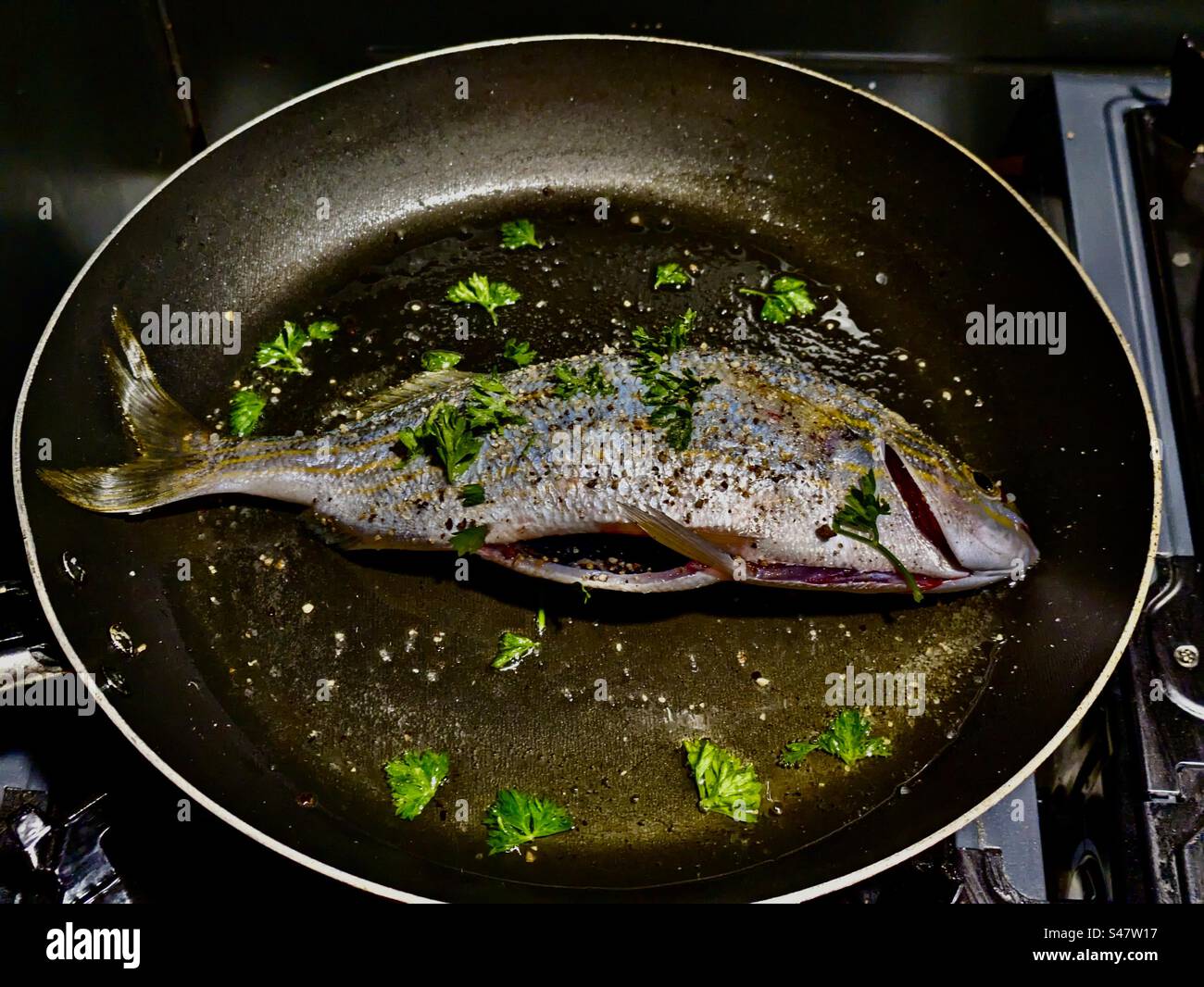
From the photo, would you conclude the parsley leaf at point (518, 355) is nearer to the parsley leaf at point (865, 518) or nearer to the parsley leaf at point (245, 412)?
the parsley leaf at point (245, 412)

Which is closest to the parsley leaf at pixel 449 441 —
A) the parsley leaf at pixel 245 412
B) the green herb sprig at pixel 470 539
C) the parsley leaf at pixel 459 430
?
the parsley leaf at pixel 459 430

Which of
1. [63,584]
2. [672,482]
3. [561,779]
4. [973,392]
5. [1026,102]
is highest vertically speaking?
[1026,102]

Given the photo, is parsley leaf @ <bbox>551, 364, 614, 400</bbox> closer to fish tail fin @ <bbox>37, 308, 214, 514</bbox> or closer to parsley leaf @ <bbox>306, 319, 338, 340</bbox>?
parsley leaf @ <bbox>306, 319, 338, 340</bbox>

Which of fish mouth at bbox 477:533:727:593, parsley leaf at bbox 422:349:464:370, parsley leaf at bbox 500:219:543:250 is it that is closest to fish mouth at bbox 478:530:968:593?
fish mouth at bbox 477:533:727:593

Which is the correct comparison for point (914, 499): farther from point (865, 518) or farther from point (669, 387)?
point (669, 387)
